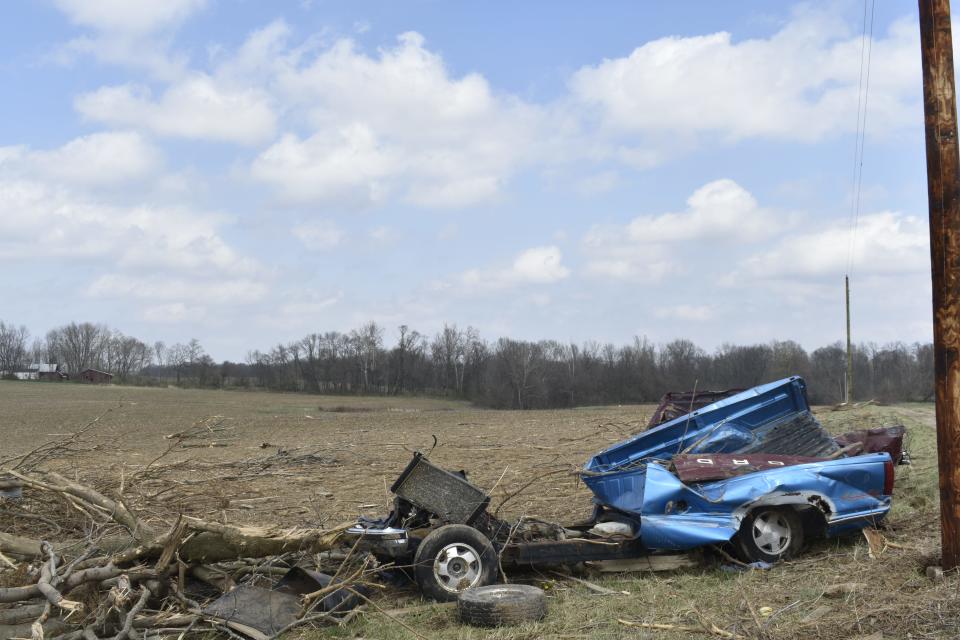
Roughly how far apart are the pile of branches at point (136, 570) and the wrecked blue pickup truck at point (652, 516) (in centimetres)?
66

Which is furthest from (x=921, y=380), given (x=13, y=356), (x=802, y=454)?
(x=13, y=356)

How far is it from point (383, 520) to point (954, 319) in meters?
5.21

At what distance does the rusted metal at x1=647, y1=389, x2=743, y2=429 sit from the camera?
32.8 ft

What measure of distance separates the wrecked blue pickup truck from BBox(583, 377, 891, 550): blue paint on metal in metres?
0.01

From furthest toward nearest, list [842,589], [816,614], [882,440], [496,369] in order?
[496,369], [882,440], [842,589], [816,614]

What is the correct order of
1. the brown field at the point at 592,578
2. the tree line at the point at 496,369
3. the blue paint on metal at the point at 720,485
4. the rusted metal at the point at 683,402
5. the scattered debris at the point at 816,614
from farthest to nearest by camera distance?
the tree line at the point at 496,369, the rusted metal at the point at 683,402, the blue paint on metal at the point at 720,485, the brown field at the point at 592,578, the scattered debris at the point at 816,614

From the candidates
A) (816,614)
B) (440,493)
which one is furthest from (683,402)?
(816,614)

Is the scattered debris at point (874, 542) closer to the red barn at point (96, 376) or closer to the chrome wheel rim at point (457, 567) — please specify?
the chrome wheel rim at point (457, 567)

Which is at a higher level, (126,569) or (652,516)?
(652,516)

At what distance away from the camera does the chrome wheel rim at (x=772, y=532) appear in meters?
7.53

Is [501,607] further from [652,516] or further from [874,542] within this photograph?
[874,542]

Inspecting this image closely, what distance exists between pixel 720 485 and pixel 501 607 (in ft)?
8.26

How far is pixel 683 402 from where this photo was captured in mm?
10273

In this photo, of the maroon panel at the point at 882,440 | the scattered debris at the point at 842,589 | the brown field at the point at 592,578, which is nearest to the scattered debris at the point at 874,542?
the brown field at the point at 592,578
